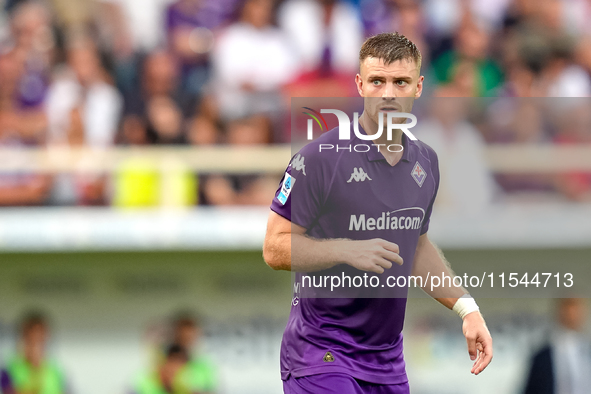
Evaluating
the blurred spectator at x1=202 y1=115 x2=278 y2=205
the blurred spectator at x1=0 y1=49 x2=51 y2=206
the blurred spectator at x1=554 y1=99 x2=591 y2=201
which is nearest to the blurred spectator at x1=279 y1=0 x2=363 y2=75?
the blurred spectator at x1=202 y1=115 x2=278 y2=205

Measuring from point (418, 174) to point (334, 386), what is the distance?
3.16 ft

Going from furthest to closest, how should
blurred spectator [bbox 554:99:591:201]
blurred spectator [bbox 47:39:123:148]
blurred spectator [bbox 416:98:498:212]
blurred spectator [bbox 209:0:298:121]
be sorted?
blurred spectator [bbox 209:0:298:121] → blurred spectator [bbox 47:39:123:148] → blurred spectator [bbox 554:99:591:201] → blurred spectator [bbox 416:98:498:212]

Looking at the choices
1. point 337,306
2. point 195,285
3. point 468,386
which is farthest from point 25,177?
point 337,306

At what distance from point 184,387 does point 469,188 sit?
3378mm

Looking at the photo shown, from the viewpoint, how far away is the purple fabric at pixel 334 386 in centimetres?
342

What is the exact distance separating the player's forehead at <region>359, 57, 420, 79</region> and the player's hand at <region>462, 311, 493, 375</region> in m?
1.06

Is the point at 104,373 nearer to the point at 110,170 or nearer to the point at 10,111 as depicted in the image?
the point at 110,170

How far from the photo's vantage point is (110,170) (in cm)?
824

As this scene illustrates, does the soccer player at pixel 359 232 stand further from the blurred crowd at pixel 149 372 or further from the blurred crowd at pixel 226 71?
the blurred crowd at pixel 149 372

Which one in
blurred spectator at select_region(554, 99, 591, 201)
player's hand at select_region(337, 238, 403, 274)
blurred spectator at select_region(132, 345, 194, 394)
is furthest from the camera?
blurred spectator at select_region(132, 345, 194, 394)

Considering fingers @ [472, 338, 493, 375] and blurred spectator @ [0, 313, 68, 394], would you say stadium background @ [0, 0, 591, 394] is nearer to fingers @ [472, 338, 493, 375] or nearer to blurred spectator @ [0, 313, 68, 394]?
blurred spectator @ [0, 313, 68, 394]

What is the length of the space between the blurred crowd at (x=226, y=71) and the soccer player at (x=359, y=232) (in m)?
4.38

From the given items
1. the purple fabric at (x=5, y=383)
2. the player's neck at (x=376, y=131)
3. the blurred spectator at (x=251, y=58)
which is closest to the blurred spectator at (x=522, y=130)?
the blurred spectator at (x=251, y=58)

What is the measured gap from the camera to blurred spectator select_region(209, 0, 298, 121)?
28.6ft
